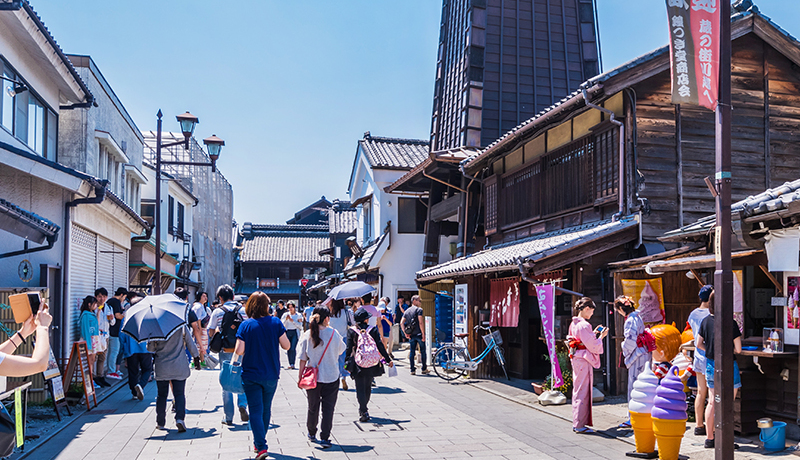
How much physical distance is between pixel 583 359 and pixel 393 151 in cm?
2323

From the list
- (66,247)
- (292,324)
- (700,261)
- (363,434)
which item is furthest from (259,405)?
(292,324)

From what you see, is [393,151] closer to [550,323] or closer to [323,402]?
[550,323]

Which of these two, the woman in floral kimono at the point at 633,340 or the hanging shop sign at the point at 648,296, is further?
the hanging shop sign at the point at 648,296

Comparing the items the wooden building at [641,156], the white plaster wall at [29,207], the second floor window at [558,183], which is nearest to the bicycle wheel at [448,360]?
the wooden building at [641,156]

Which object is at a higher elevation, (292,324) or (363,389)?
(292,324)

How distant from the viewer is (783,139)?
13.0 m

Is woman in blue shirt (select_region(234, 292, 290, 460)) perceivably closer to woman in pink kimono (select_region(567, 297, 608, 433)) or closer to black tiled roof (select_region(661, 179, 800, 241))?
woman in pink kimono (select_region(567, 297, 608, 433))

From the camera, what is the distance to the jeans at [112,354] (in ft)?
52.4

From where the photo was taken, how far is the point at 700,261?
898 centimetres

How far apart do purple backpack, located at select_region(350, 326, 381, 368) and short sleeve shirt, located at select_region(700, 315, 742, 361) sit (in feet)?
15.5

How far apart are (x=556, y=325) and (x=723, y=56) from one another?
8263 mm

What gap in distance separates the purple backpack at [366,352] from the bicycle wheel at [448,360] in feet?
19.8

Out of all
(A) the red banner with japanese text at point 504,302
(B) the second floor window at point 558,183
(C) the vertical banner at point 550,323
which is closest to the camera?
(C) the vertical banner at point 550,323

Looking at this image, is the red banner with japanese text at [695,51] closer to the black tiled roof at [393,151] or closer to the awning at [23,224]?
the awning at [23,224]
